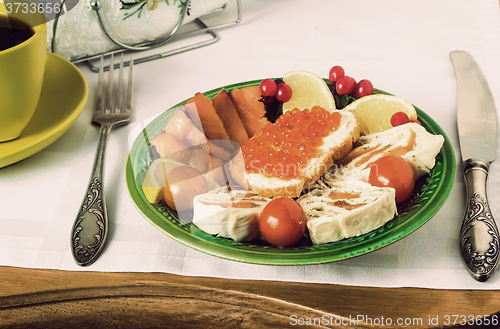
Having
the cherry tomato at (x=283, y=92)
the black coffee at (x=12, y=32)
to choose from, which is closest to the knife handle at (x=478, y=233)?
the cherry tomato at (x=283, y=92)

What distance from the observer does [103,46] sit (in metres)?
→ 1.58

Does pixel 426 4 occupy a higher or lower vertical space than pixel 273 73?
higher

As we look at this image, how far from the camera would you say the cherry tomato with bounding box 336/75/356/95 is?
1180 millimetres

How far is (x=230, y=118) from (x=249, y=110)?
72mm

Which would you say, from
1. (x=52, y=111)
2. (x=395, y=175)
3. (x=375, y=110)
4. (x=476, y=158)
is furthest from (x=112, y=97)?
(x=476, y=158)

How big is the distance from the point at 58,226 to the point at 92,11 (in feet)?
2.85

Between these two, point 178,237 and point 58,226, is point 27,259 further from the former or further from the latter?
point 178,237

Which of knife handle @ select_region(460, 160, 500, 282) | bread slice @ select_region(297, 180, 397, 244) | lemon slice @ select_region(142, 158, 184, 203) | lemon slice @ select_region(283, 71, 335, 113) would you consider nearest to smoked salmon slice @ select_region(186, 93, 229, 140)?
lemon slice @ select_region(142, 158, 184, 203)

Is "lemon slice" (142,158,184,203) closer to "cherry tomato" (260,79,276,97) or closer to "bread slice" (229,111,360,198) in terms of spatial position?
"bread slice" (229,111,360,198)

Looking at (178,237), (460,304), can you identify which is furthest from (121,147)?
(460,304)

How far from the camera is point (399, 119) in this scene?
105cm

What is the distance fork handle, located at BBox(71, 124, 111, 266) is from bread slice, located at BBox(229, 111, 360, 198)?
0.34 m

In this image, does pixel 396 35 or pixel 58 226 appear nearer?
pixel 58 226

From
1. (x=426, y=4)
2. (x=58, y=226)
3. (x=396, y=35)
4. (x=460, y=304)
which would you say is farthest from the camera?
(x=426, y=4)
